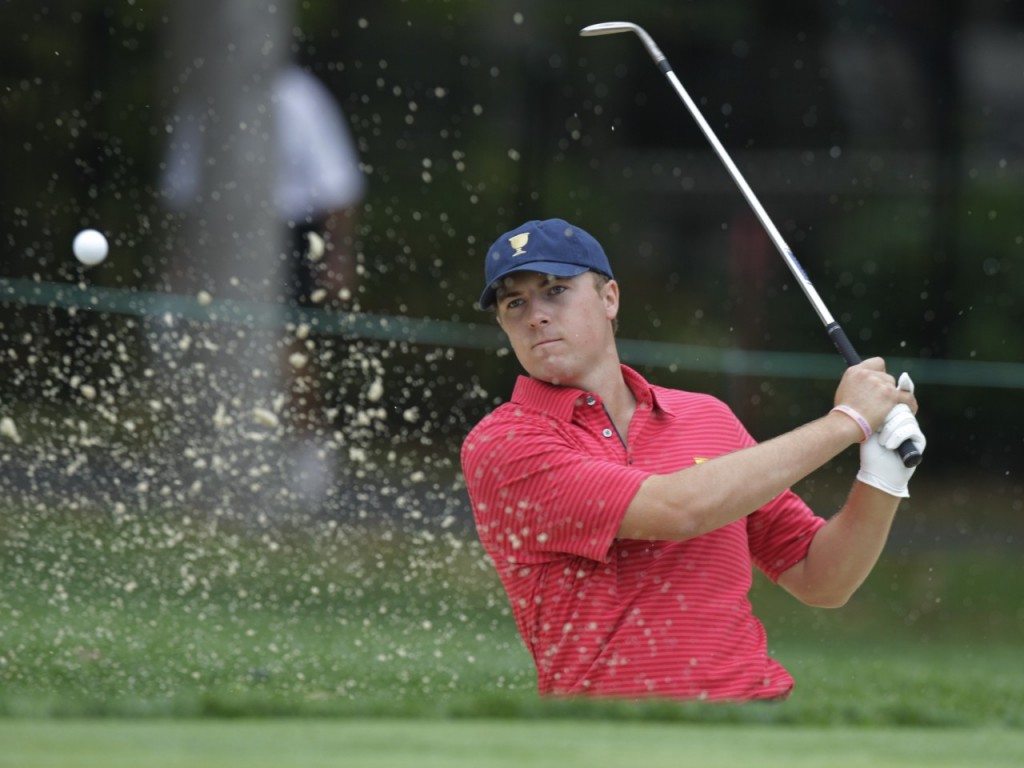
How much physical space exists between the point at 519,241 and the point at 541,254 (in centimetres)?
5

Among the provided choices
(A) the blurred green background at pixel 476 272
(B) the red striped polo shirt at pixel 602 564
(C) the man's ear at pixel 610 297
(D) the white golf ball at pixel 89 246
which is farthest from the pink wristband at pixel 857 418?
(A) the blurred green background at pixel 476 272

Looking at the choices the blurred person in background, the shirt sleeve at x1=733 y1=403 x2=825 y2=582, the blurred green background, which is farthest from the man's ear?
the blurred person in background

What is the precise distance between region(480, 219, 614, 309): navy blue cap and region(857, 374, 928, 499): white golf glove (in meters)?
0.64

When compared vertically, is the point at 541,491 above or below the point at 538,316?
below

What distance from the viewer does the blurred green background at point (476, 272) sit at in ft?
22.2

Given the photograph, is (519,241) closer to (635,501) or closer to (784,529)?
(635,501)

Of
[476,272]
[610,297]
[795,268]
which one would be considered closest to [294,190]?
[476,272]

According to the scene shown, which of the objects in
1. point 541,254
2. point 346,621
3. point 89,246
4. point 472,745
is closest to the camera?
point 472,745

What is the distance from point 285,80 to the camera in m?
8.52

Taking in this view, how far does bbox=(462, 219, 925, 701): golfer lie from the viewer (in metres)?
3.17

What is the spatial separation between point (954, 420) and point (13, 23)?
4.73 metres

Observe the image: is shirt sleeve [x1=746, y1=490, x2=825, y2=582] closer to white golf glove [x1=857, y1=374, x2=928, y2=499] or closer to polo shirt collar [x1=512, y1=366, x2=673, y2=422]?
white golf glove [x1=857, y1=374, x2=928, y2=499]

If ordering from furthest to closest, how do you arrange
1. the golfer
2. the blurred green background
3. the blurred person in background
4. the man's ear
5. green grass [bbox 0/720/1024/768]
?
the blurred person in background → the blurred green background → the man's ear → the golfer → green grass [bbox 0/720/1024/768]

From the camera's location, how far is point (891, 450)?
338 centimetres
